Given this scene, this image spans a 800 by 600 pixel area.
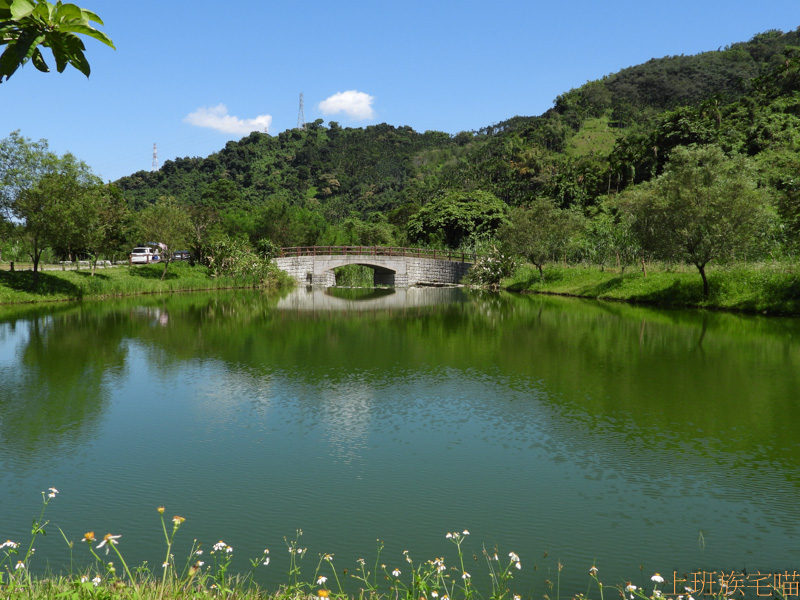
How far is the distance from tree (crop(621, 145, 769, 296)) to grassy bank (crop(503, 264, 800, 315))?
47.5 inches

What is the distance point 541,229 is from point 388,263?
64.7 feet

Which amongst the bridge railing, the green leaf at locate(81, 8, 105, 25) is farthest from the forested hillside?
the green leaf at locate(81, 8, 105, 25)

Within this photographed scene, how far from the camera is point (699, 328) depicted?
27750 millimetres

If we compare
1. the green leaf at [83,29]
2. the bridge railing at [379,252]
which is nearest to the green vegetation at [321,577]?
the green leaf at [83,29]

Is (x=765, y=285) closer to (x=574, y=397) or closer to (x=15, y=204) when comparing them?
(x=574, y=397)

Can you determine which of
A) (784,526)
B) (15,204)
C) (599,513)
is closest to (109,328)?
(15,204)

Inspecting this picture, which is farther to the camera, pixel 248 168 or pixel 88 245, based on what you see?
pixel 248 168

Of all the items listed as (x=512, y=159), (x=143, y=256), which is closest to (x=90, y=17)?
(x=143, y=256)

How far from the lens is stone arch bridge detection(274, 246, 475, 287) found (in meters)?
64.2

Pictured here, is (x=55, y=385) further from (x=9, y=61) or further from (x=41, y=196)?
(x=41, y=196)

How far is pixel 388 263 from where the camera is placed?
216 ft

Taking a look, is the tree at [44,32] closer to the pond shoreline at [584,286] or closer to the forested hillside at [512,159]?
the forested hillside at [512,159]

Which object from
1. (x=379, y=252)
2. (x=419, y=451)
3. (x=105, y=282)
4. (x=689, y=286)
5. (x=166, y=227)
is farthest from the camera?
(x=379, y=252)

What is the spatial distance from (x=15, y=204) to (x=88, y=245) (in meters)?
4.75
